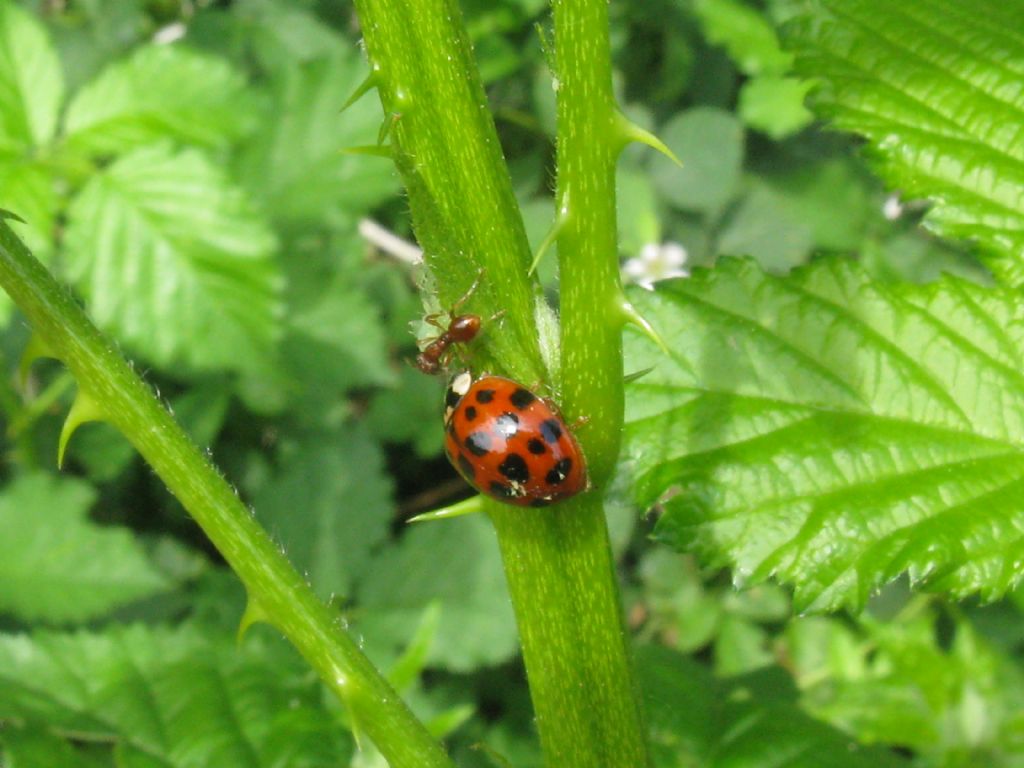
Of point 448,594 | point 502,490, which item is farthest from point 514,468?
point 448,594

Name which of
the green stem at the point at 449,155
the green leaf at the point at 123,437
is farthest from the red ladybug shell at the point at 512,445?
the green leaf at the point at 123,437

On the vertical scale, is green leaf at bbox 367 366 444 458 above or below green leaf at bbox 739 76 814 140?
below

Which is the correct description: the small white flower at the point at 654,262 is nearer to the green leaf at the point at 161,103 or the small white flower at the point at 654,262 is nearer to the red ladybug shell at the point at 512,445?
the green leaf at the point at 161,103

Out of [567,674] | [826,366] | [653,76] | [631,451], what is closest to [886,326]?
[826,366]

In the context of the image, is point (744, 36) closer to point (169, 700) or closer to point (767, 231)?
point (767, 231)

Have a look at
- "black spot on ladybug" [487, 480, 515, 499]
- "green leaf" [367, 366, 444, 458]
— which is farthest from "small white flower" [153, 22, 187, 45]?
"black spot on ladybug" [487, 480, 515, 499]

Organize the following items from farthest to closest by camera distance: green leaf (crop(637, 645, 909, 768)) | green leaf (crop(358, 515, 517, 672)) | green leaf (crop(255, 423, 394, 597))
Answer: green leaf (crop(255, 423, 394, 597)), green leaf (crop(358, 515, 517, 672)), green leaf (crop(637, 645, 909, 768))

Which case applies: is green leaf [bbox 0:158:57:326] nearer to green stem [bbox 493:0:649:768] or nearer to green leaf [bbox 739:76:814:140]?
green stem [bbox 493:0:649:768]
